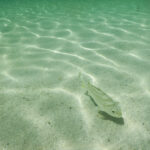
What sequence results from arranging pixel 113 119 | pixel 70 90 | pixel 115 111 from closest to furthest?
pixel 115 111 < pixel 113 119 < pixel 70 90

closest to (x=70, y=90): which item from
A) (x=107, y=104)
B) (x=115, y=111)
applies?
(x=107, y=104)

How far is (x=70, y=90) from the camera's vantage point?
9.64 feet

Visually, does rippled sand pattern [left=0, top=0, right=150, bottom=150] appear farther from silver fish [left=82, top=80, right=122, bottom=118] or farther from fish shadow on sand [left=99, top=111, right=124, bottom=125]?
silver fish [left=82, top=80, right=122, bottom=118]

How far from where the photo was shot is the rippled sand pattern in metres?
2.09

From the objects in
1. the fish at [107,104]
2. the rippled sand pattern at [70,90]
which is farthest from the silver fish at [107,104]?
the rippled sand pattern at [70,90]

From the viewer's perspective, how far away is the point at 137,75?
10.9 ft

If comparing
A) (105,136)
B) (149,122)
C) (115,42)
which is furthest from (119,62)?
(105,136)

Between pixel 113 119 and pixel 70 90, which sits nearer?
pixel 113 119

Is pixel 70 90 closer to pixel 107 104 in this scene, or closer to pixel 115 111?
pixel 107 104

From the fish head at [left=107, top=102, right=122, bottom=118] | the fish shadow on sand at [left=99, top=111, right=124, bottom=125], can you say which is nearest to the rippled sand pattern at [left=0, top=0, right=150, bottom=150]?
the fish shadow on sand at [left=99, top=111, right=124, bottom=125]

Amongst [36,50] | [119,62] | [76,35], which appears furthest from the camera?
[76,35]

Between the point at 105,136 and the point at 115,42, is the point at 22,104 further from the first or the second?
the point at 115,42

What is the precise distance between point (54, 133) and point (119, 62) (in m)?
2.35

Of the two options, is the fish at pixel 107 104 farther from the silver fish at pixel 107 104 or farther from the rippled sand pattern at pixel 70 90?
the rippled sand pattern at pixel 70 90
